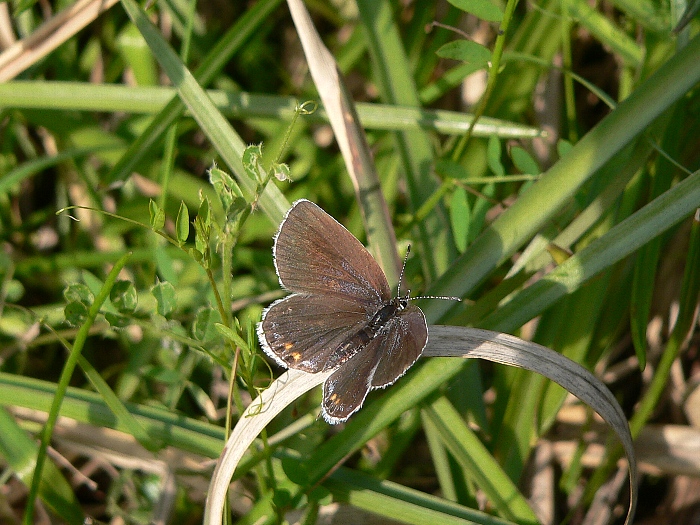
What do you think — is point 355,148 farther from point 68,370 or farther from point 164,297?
point 68,370

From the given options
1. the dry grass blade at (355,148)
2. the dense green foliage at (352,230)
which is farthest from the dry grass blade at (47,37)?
the dry grass blade at (355,148)

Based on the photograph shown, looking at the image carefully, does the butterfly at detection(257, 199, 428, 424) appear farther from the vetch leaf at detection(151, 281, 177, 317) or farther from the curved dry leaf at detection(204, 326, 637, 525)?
the vetch leaf at detection(151, 281, 177, 317)

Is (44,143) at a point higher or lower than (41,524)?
higher

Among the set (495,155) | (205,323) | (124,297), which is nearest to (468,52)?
(495,155)

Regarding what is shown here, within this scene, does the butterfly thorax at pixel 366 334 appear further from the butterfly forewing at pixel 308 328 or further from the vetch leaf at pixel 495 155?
the vetch leaf at pixel 495 155

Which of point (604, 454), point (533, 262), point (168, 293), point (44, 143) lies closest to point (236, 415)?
point (168, 293)

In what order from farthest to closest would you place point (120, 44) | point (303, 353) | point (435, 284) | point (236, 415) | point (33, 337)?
point (120, 44), point (33, 337), point (236, 415), point (435, 284), point (303, 353)

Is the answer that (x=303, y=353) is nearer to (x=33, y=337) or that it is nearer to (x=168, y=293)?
(x=168, y=293)

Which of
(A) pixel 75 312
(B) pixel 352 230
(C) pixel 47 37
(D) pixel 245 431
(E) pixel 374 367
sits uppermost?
(C) pixel 47 37
